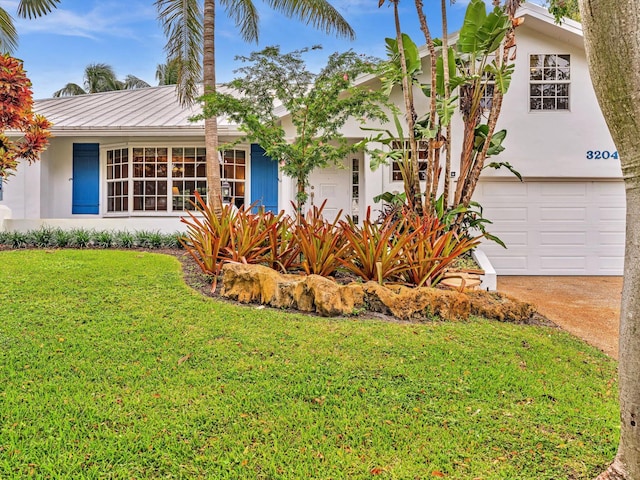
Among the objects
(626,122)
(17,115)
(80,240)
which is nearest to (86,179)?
(80,240)

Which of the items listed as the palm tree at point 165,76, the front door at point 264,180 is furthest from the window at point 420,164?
the palm tree at point 165,76

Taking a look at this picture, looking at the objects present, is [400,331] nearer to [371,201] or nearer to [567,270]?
[371,201]

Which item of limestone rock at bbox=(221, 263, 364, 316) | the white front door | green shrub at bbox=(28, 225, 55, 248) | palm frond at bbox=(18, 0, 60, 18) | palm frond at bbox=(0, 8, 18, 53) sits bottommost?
limestone rock at bbox=(221, 263, 364, 316)

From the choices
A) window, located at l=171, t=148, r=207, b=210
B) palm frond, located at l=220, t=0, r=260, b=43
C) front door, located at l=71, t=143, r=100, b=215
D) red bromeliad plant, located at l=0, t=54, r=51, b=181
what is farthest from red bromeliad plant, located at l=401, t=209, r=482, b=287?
front door, located at l=71, t=143, r=100, b=215

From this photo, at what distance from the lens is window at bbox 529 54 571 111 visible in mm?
10430

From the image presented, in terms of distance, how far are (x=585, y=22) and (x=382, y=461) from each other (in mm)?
2362

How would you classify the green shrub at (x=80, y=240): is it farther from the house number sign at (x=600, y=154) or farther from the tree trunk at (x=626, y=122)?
the house number sign at (x=600, y=154)

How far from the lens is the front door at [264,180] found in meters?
12.1

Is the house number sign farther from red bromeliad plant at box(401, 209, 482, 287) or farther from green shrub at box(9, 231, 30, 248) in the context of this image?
green shrub at box(9, 231, 30, 248)

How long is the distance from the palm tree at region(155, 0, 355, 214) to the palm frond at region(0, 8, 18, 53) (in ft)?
14.4

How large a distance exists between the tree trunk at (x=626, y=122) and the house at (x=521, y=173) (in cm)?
847

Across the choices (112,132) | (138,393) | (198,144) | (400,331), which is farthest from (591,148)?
(112,132)

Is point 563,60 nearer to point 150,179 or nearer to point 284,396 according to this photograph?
point 284,396

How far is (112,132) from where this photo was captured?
11.5 meters
